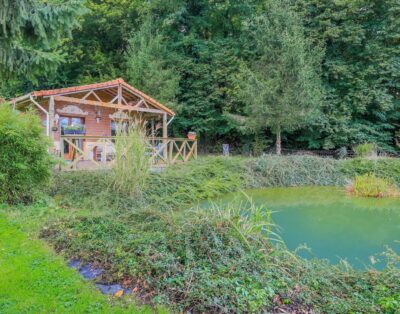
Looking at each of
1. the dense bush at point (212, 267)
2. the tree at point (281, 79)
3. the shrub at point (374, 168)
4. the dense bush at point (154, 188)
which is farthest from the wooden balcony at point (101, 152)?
the shrub at point (374, 168)

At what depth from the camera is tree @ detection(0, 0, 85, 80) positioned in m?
2.71

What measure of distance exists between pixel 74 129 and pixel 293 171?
8661mm

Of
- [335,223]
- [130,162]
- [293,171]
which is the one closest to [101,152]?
[130,162]

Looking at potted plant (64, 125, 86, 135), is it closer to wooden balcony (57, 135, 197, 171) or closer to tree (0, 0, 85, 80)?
wooden balcony (57, 135, 197, 171)

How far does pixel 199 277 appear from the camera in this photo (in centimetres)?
305

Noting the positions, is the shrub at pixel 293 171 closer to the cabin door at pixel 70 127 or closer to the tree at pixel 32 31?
the cabin door at pixel 70 127

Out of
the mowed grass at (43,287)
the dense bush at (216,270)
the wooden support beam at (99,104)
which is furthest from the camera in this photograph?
the wooden support beam at (99,104)

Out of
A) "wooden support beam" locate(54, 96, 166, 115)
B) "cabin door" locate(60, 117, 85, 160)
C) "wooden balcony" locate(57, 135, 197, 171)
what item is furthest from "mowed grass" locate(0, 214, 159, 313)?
"cabin door" locate(60, 117, 85, 160)

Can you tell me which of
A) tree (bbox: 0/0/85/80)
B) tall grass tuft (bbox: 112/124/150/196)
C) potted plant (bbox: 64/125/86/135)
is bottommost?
tall grass tuft (bbox: 112/124/150/196)

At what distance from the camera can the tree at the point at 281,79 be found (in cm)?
1379

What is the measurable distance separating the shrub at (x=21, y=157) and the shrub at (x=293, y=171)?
257 inches

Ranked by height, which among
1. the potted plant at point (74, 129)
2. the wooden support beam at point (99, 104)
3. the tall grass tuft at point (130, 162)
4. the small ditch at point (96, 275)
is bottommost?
the small ditch at point (96, 275)

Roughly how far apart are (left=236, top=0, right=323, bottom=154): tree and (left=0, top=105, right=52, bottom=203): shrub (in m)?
10.0

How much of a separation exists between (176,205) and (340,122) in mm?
12441
